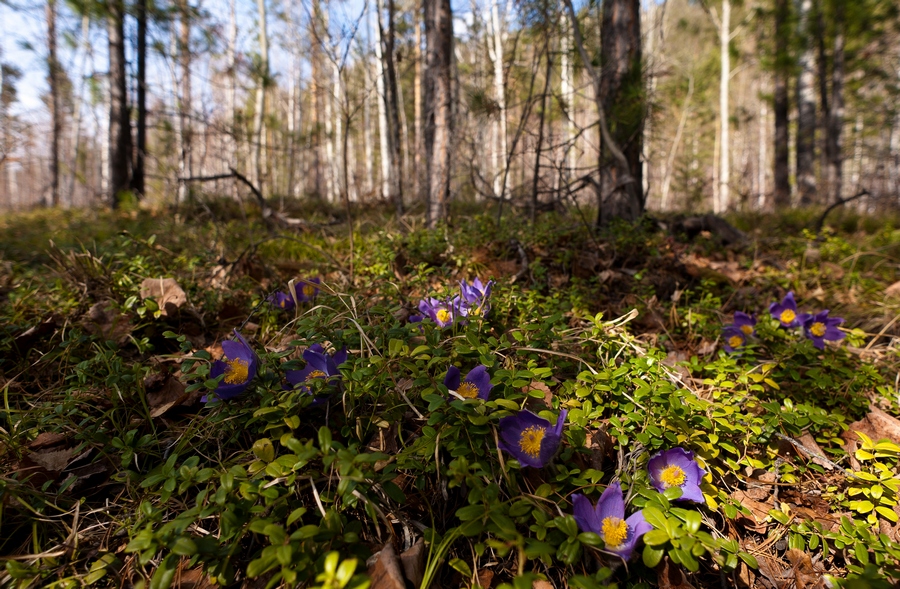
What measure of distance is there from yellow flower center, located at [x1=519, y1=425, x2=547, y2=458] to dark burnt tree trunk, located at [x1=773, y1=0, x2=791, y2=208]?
9966 mm

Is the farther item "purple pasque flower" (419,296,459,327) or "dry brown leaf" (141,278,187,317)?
"dry brown leaf" (141,278,187,317)

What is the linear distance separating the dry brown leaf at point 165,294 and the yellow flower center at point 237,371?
0.84m

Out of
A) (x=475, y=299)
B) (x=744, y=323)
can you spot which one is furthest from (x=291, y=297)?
(x=744, y=323)

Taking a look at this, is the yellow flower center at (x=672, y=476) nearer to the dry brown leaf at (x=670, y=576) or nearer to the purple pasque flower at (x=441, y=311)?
the dry brown leaf at (x=670, y=576)

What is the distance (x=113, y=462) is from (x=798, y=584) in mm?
1813

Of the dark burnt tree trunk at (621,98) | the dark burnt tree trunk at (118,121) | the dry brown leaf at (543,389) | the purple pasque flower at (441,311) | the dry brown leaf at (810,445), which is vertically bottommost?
the dry brown leaf at (810,445)

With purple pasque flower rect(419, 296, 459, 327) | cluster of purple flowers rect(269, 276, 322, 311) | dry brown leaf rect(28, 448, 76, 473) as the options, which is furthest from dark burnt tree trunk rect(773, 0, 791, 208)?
dry brown leaf rect(28, 448, 76, 473)

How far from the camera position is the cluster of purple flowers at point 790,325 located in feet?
5.95

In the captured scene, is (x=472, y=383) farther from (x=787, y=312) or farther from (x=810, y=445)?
(x=787, y=312)

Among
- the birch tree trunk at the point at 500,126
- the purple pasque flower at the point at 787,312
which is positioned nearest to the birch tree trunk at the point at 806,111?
the birch tree trunk at the point at 500,126

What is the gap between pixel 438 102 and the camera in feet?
13.3

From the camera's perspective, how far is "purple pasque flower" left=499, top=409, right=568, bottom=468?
42.0 inches

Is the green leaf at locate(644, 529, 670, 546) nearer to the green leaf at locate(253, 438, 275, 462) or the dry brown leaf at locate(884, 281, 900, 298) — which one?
the green leaf at locate(253, 438, 275, 462)

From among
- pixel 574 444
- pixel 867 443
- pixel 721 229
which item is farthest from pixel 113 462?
pixel 721 229
